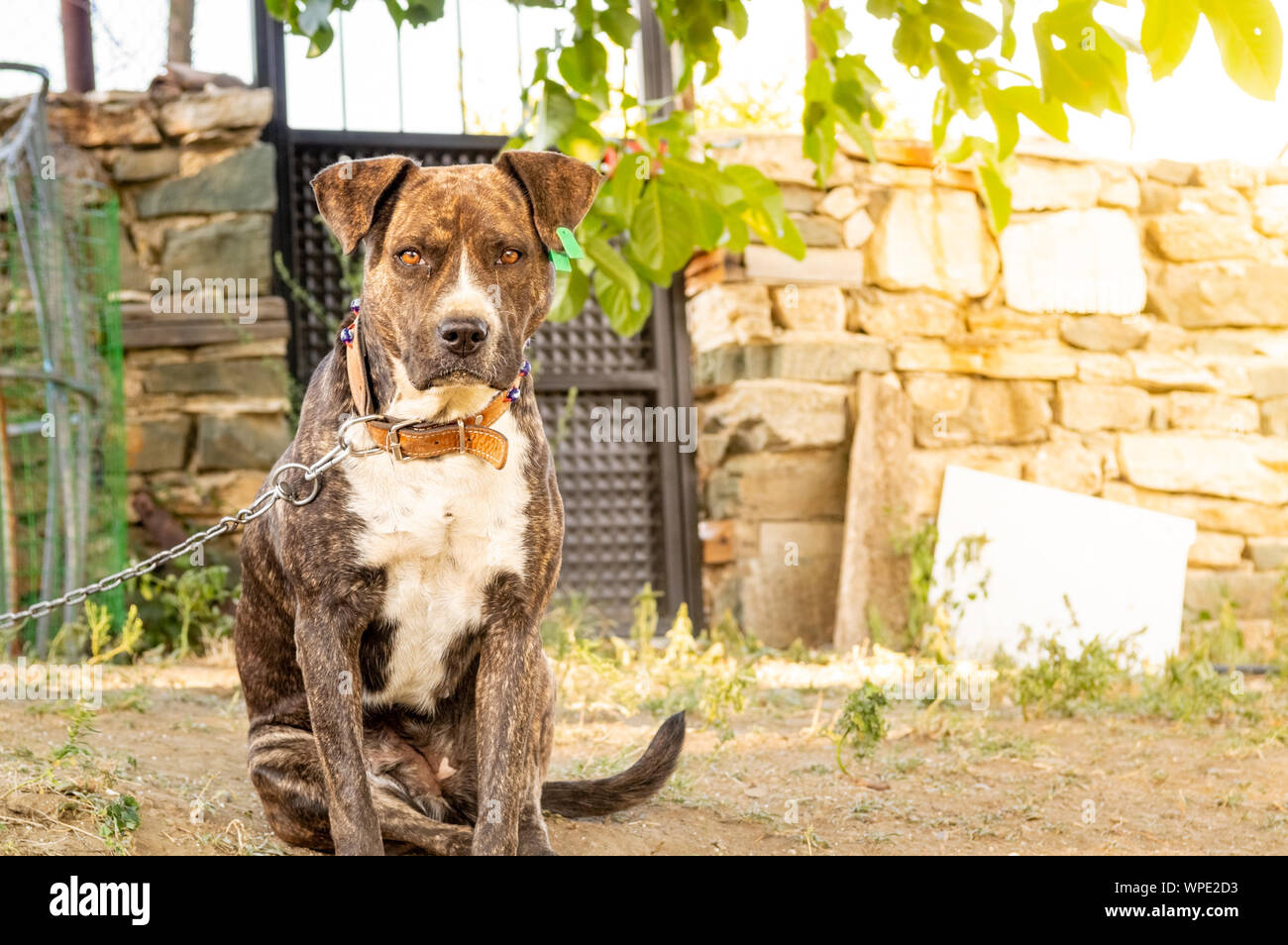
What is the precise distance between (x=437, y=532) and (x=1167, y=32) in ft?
5.09

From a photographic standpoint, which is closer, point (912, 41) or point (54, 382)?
point (912, 41)

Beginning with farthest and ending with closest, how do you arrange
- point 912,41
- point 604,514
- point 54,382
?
point 604,514 → point 54,382 → point 912,41

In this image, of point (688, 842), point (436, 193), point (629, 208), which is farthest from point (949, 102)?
point (688, 842)

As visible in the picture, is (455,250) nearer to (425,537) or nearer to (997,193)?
(425,537)

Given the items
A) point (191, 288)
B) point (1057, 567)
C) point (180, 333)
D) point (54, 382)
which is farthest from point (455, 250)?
point (1057, 567)

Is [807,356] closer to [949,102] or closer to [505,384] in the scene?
[949,102]

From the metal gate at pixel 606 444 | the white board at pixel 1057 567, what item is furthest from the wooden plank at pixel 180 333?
the white board at pixel 1057 567

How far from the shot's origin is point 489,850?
2477 mm

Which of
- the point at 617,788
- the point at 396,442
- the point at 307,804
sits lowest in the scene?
the point at 617,788

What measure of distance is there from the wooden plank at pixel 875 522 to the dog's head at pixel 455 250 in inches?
163

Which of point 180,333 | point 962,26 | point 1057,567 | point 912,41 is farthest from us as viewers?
point 1057,567

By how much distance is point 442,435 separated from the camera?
8.20 ft

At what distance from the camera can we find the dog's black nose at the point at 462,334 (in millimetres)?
2365

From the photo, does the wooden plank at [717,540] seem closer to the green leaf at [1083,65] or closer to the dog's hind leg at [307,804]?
the dog's hind leg at [307,804]
